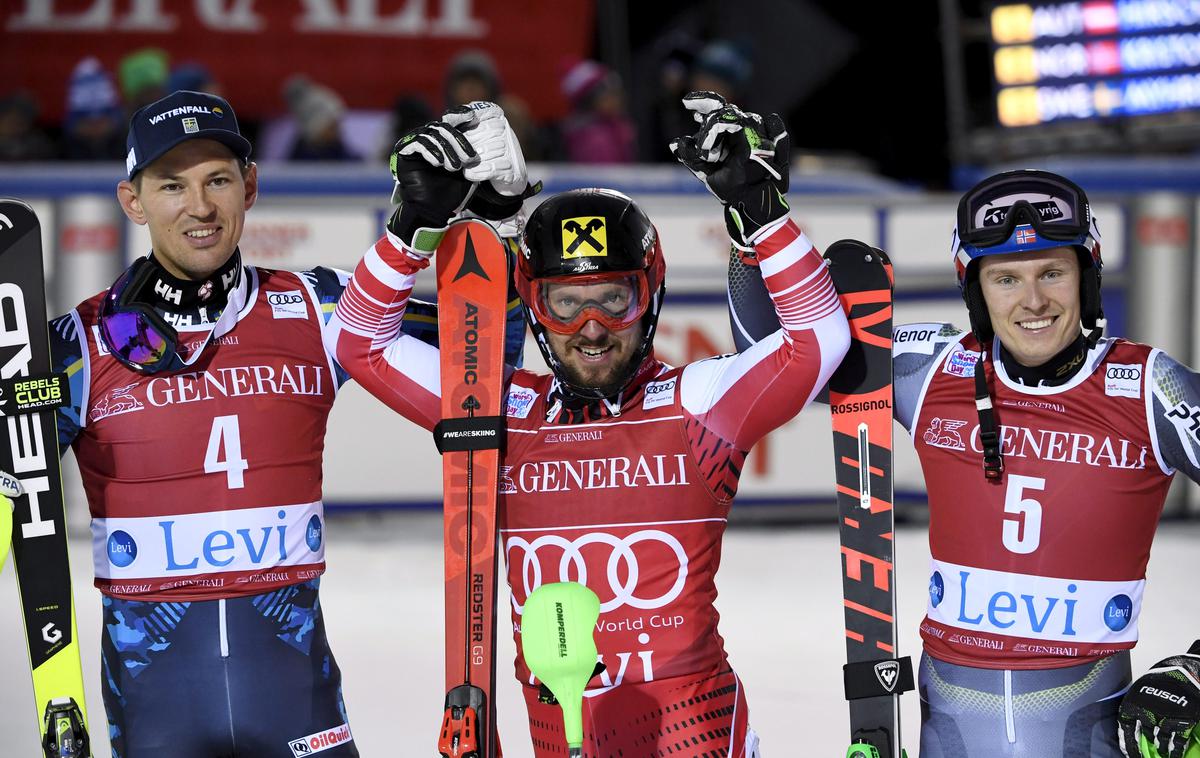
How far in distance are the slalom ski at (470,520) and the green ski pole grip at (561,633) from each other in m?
0.61

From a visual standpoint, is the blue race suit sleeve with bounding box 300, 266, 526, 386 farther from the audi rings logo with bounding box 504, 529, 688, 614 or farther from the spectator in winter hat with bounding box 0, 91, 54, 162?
the spectator in winter hat with bounding box 0, 91, 54, 162

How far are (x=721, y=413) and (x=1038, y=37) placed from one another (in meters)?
7.83

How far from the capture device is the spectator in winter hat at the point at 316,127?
32.1 ft

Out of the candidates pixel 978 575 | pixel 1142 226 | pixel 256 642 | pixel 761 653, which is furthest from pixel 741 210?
pixel 1142 226

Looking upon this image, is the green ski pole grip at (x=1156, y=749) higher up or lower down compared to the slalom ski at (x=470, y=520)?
lower down

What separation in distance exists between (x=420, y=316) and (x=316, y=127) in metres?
6.14

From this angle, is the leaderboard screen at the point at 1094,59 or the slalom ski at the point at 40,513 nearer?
the slalom ski at the point at 40,513

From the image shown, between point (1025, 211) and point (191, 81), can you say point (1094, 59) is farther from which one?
point (1025, 211)

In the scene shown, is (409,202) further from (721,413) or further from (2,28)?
(2,28)

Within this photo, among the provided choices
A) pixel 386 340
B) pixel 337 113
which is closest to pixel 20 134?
pixel 337 113

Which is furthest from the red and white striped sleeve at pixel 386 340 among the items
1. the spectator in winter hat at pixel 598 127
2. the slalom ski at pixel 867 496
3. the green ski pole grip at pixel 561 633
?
the spectator in winter hat at pixel 598 127

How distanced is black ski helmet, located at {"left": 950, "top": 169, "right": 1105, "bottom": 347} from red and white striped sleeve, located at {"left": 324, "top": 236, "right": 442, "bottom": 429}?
4.36 ft

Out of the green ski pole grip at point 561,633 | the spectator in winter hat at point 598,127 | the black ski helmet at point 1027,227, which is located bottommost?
the green ski pole grip at point 561,633

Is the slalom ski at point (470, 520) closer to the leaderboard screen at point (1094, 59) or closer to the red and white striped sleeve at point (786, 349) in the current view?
the red and white striped sleeve at point (786, 349)
